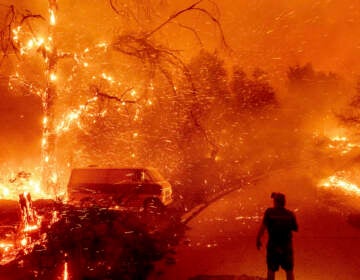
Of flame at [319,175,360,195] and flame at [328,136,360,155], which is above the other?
flame at [328,136,360,155]

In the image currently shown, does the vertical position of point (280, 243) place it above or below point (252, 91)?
below

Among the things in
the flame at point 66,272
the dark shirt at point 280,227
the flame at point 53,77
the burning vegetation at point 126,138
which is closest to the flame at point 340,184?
the burning vegetation at point 126,138

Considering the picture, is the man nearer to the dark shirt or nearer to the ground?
A: the dark shirt

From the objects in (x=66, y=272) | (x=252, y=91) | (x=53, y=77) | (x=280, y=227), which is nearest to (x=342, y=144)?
(x=252, y=91)

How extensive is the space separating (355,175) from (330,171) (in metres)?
2.16

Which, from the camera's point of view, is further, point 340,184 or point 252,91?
point 252,91

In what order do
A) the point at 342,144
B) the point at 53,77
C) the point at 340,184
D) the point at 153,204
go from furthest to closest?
the point at 342,144, the point at 340,184, the point at 53,77, the point at 153,204

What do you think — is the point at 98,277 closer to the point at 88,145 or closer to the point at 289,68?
the point at 88,145

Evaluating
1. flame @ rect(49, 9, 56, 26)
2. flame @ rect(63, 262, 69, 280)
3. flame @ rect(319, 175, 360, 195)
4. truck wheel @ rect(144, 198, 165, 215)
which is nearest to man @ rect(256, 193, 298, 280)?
flame @ rect(63, 262, 69, 280)

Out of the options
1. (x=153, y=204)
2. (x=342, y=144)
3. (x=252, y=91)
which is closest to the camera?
(x=153, y=204)

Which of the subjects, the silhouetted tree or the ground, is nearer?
the ground

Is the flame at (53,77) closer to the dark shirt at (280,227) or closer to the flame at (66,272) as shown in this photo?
the flame at (66,272)

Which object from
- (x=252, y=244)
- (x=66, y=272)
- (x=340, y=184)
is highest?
(x=340, y=184)

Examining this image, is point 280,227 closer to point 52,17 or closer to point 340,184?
point 52,17
